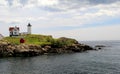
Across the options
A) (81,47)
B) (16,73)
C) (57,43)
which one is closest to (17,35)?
(57,43)

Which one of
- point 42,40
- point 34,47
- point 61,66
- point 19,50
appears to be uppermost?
point 42,40

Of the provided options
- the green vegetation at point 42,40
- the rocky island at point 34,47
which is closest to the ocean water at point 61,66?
the rocky island at point 34,47

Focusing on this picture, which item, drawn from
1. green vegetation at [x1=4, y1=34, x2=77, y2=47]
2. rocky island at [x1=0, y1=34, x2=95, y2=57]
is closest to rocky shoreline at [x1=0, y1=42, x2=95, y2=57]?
rocky island at [x1=0, y1=34, x2=95, y2=57]

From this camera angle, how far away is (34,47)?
14388 cm

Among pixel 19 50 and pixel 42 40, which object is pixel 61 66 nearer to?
pixel 19 50

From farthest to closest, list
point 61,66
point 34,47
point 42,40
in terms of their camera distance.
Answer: point 42,40 → point 34,47 → point 61,66

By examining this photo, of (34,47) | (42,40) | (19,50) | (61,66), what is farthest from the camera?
(42,40)

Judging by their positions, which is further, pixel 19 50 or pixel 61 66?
pixel 19 50

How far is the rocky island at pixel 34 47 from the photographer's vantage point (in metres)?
135

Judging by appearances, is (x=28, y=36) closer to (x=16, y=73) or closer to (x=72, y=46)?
(x=72, y=46)

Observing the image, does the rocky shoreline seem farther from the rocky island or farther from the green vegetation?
the green vegetation

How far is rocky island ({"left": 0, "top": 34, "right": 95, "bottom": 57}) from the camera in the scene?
135 metres

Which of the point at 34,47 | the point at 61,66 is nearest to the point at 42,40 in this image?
the point at 34,47

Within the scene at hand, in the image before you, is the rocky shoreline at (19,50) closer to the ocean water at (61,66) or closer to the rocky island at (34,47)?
the rocky island at (34,47)
